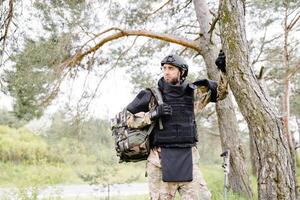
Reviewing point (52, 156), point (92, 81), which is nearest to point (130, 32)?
point (92, 81)

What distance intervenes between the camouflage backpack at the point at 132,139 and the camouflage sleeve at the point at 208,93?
0.42m

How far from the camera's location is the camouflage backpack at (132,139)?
3.63 meters

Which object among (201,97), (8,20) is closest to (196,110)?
(201,97)

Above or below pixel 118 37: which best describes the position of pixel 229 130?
below

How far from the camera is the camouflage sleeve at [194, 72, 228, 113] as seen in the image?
3.89 meters

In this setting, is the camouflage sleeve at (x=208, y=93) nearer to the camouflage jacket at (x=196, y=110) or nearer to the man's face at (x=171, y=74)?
the camouflage jacket at (x=196, y=110)

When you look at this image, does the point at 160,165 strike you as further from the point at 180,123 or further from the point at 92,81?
the point at 92,81

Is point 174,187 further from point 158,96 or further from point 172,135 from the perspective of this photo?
point 158,96

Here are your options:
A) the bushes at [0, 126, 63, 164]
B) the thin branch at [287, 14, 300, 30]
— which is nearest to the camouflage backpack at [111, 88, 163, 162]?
the thin branch at [287, 14, 300, 30]

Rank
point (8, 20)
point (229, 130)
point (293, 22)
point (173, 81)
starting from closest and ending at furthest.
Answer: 1. point (173, 81)
2. point (8, 20)
3. point (229, 130)
4. point (293, 22)

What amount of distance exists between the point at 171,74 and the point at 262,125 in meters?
0.87

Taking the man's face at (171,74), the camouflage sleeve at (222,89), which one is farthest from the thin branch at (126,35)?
the man's face at (171,74)

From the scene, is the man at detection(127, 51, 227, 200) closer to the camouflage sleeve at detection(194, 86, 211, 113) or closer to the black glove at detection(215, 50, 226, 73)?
the camouflage sleeve at detection(194, 86, 211, 113)

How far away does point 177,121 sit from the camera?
360cm
